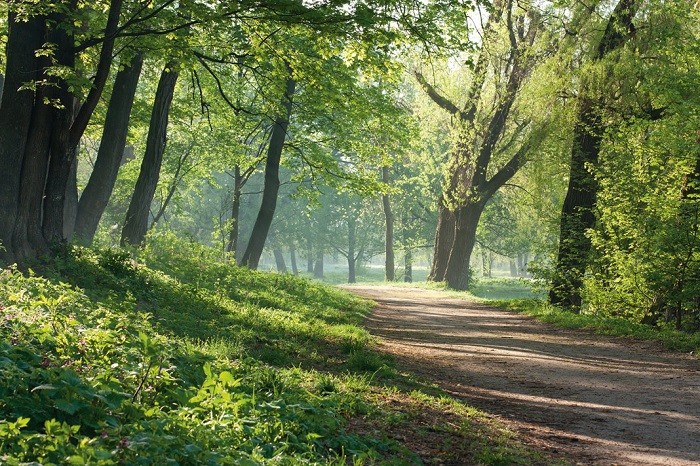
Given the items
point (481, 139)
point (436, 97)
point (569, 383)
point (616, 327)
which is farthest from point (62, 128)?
point (436, 97)

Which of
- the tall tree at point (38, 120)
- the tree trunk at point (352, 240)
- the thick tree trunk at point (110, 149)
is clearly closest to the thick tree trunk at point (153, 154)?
the thick tree trunk at point (110, 149)

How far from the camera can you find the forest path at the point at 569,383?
6285 mm

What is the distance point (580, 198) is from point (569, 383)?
429 inches

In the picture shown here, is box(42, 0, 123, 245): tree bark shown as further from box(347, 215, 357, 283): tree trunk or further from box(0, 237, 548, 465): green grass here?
box(347, 215, 357, 283): tree trunk

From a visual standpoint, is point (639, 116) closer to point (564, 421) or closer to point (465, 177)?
point (564, 421)

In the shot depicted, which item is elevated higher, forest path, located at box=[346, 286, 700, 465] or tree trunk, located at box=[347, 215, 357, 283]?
tree trunk, located at box=[347, 215, 357, 283]

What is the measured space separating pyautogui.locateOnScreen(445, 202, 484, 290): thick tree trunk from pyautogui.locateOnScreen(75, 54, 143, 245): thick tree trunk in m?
17.2

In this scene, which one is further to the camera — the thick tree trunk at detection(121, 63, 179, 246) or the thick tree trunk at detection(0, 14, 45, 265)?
the thick tree trunk at detection(121, 63, 179, 246)

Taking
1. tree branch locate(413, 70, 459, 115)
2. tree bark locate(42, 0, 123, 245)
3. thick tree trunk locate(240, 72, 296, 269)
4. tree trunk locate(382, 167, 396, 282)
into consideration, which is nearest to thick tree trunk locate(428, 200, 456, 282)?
tree branch locate(413, 70, 459, 115)

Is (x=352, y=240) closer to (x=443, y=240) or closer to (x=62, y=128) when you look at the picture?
(x=443, y=240)

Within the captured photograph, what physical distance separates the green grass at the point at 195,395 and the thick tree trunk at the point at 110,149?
6356mm

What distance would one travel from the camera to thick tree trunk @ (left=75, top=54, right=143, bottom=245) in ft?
55.6

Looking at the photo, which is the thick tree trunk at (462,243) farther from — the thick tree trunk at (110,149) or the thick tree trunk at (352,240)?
the thick tree trunk at (352,240)

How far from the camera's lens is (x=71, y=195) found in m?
18.1
